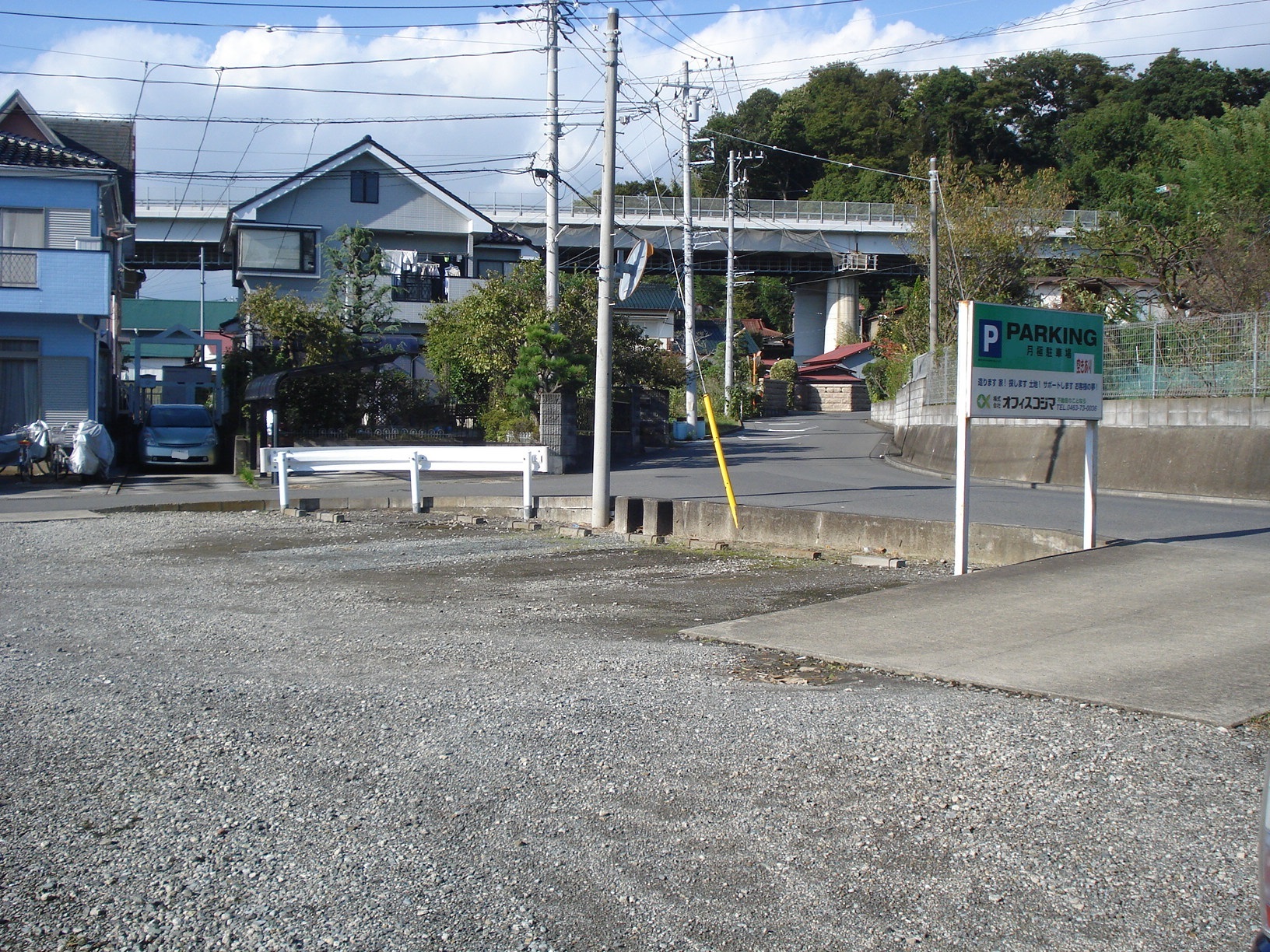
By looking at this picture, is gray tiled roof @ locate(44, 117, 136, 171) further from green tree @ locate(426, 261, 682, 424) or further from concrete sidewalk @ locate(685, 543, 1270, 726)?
concrete sidewalk @ locate(685, 543, 1270, 726)

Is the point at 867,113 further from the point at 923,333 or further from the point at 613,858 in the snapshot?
the point at 613,858

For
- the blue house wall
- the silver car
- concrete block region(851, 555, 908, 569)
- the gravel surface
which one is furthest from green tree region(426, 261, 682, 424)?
the gravel surface

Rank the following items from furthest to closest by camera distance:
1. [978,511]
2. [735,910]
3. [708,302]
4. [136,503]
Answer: [708,302] < [136,503] < [978,511] < [735,910]

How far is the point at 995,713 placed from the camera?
506cm

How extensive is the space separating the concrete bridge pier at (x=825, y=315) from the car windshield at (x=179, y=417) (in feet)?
169

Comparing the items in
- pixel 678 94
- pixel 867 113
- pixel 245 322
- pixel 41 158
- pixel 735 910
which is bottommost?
pixel 735 910

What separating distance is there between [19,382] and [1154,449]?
22721 mm

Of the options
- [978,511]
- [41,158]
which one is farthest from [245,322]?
[978,511]

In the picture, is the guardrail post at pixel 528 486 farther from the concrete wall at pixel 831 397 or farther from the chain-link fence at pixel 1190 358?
the concrete wall at pixel 831 397

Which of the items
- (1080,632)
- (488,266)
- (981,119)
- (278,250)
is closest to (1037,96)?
(981,119)

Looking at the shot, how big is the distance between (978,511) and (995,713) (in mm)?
8727

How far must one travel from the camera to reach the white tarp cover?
63.6ft

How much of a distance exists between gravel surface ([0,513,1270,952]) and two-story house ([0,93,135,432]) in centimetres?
1875

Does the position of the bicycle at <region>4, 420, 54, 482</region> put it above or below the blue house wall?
below
